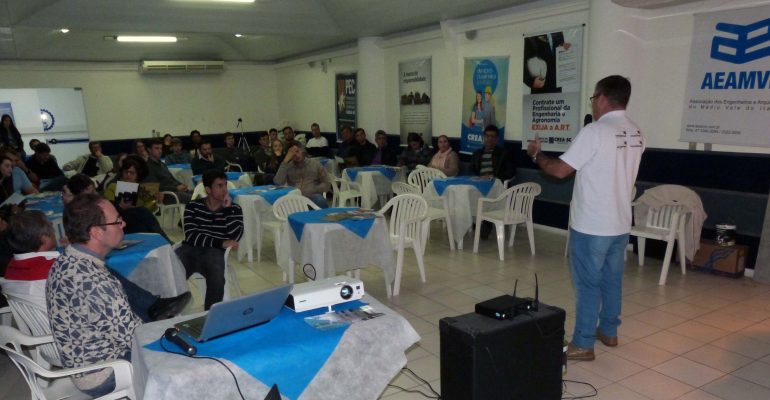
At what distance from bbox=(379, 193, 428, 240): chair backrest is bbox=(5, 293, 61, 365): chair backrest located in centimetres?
271

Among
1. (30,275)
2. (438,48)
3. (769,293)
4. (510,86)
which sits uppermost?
(438,48)

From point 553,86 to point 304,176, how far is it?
10.3 ft

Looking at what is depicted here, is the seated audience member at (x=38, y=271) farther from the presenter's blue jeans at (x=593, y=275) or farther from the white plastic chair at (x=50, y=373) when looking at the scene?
the presenter's blue jeans at (x=593, y=275)

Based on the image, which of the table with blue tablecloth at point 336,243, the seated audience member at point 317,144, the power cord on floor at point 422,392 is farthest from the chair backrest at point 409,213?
the seated audience member at point 317,144

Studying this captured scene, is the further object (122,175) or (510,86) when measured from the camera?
(510,86)

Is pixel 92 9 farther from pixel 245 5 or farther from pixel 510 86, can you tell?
pixel 510 86

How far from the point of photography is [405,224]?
468 centimetres

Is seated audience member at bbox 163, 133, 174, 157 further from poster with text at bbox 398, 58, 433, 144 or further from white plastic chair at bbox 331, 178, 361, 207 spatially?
poster with text at bbox 398, 58, 433, 144

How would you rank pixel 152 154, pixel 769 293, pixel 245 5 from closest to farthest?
pixel 769 293 < pixel 152 154 < pixel 245 5

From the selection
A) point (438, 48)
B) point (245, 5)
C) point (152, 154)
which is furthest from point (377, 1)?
point (152, 154)

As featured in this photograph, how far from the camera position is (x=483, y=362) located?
222 cm

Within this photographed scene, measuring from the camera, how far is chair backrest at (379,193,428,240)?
4.73m

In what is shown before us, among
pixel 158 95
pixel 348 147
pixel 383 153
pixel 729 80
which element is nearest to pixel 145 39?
pixel 158 95

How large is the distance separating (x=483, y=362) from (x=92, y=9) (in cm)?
715
